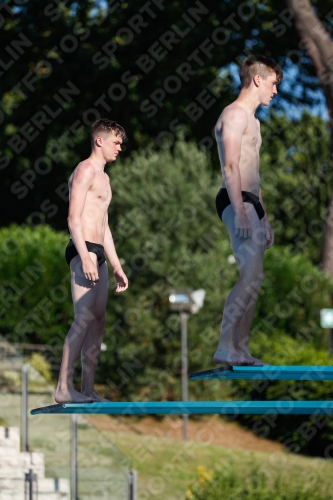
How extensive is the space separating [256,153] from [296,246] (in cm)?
3927

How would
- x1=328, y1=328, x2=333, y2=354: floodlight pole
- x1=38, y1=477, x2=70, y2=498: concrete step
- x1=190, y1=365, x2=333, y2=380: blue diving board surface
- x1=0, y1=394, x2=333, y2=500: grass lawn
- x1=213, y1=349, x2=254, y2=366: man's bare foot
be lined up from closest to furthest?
x1=190, y1=365, x2=333, y2=380: blue diving board surface < x1=213, y1=349, x2=254, y2=366: man's bare foot < x1=0, y1=394, x2=333, y2=500: grass lawn < x1=38, y1=477, x2=70, y2=498: concrete step < x1=328, y1=328, x2=333, y2=354: floodlight pole

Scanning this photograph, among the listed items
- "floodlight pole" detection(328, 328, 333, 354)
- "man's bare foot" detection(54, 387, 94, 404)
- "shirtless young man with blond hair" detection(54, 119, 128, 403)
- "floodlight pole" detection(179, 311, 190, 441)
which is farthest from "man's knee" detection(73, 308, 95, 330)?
"floodlight pole" detection(328, 328, 333, 354)

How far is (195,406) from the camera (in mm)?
8438

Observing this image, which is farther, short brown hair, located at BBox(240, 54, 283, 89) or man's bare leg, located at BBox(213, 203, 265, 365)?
short brown hair, located at BBox(240, 54, 283, 89)

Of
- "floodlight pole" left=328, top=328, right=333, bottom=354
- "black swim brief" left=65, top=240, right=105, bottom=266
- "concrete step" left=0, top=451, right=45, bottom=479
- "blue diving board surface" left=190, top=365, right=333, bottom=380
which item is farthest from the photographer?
"floodlight pole" left=328, top=328, right=333, bottom=354

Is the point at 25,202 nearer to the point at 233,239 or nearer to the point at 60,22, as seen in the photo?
the point at 60,22

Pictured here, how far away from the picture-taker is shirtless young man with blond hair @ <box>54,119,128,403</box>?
29.0ft

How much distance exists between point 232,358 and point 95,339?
1097 mm

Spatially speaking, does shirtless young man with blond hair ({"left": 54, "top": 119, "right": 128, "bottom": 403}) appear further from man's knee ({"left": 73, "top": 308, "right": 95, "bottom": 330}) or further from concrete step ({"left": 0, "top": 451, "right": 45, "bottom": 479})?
concrete step ({"left": 0, "top": 451, "right": 45, "bottom": 479})

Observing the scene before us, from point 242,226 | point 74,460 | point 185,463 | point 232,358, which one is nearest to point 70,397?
point 232,358

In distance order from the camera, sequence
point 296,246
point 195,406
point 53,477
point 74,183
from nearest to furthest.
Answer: point 195,406 → point 74,183 → point 53,477 → point 296,246

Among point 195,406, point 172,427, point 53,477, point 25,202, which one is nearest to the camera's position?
point 195,406

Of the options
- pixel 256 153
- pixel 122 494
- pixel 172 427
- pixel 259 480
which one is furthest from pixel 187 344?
→ pixel 256 153

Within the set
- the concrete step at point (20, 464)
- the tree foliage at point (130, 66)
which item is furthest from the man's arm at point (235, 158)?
the tree foliage at point (130, 66)
